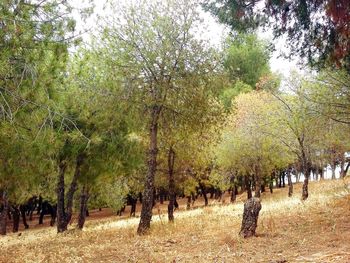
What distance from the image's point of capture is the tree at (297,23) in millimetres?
9867

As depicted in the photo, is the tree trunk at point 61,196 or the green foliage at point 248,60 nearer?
the tree trunk at point 61,196

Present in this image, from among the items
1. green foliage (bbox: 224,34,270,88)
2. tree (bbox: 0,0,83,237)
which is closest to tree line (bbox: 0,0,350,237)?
tree (bbox: 0,0,83,237)

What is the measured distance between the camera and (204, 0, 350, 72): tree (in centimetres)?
987

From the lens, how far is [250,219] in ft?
38.2

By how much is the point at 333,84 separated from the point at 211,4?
28.0ft

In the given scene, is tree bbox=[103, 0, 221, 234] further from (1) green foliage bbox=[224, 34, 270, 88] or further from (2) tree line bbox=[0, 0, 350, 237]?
(1) green foliage bbox=[224, 34, 270, 88]

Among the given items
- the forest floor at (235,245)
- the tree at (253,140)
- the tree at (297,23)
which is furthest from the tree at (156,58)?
the tree at (253,140)

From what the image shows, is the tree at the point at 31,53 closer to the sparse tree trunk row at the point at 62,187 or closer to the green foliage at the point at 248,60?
the sparse tree trunk row at the point at 62,187

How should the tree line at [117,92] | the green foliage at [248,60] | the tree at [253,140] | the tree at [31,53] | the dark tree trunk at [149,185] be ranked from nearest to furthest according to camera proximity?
the tree at [31,53], the tree line at [117,92], the dark tree trunk at [149,185], the tree at [253,140], the green foliage at [248,60]

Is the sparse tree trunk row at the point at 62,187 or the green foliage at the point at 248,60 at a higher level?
the green foliage at the point at 248,60

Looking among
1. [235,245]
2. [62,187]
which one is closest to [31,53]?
[235,245]

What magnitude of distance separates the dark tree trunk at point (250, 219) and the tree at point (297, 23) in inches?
180

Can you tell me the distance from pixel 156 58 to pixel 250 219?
25.0 feet

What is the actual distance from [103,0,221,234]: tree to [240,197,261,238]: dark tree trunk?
4.94 metres
